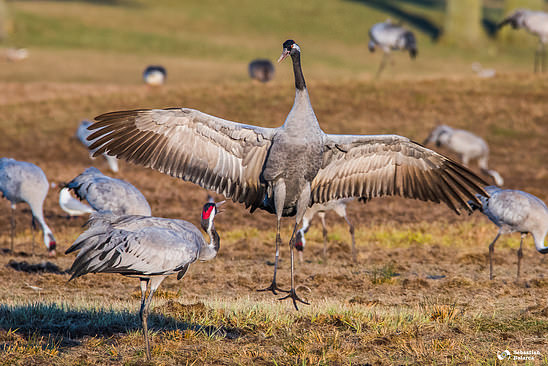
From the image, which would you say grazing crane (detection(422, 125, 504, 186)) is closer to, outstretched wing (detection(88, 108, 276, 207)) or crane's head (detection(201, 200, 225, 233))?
outstretched wing (detection(88, 108, 276, 207))

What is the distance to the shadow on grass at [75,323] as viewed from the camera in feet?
22.6

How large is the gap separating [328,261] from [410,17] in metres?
44.3

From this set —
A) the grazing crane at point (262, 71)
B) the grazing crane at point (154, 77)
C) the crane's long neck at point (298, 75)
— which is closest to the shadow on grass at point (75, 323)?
the crane's long neck at point (298, 75)

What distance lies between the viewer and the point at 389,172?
330 inches

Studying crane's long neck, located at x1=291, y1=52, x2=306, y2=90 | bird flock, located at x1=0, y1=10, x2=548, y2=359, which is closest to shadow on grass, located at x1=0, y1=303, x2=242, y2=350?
bird flock, located at x1=0, y1=10, x2=548, y2=359

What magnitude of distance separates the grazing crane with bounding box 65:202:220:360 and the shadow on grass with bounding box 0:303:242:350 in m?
0.61

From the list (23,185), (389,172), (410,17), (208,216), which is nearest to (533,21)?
(389,172)

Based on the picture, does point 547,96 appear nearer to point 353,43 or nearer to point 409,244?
point 409,244

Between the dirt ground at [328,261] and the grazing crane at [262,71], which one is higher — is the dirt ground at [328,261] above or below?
below

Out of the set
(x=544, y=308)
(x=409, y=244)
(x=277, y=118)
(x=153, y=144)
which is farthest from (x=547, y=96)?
(x=153, y=144)

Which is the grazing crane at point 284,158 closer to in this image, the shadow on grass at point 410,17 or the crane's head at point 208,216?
the crane's head at point 208,216

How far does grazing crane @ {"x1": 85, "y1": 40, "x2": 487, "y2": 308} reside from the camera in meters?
7.88

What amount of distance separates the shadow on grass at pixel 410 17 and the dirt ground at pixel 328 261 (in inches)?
1041

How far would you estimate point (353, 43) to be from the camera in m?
45.8
